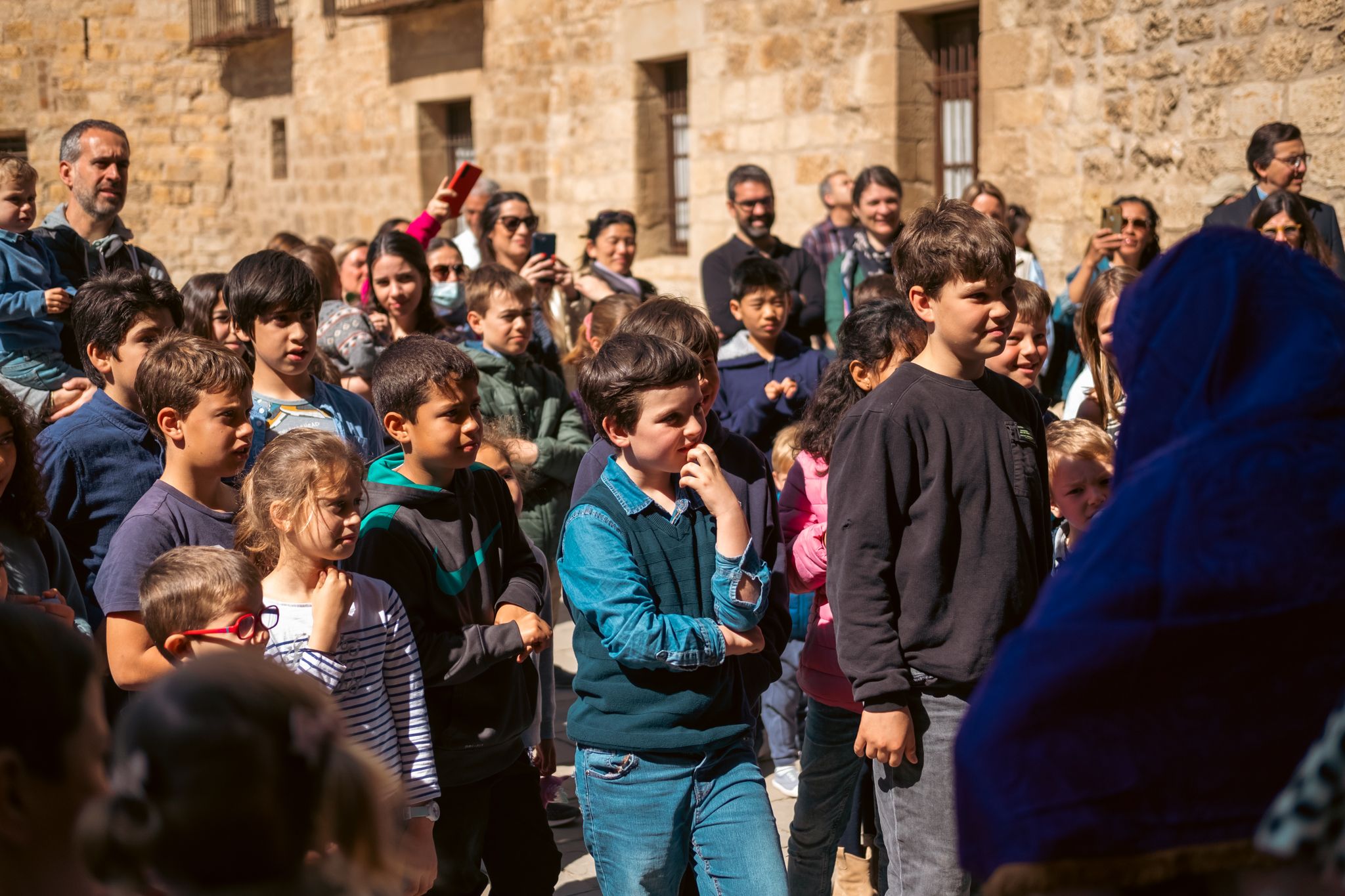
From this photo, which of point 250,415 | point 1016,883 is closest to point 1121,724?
point 1016,883

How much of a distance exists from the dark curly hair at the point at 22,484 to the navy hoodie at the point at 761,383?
2.85 meters

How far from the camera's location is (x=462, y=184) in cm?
721

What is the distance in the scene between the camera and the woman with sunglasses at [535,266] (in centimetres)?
684

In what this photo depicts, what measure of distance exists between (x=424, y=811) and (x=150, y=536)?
0.91 m

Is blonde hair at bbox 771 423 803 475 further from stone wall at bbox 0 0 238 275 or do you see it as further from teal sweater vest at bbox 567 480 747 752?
stone wall at bbox 0 0 238 275

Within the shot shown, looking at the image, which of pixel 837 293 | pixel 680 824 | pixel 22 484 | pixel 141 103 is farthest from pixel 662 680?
pixel 141 103

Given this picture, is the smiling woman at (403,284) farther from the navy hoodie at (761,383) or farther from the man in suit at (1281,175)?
the man in suit at (1281,175)

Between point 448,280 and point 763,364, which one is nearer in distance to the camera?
point 763,364

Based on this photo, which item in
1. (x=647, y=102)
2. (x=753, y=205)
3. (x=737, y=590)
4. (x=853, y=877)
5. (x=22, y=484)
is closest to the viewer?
(x=737, y=590)

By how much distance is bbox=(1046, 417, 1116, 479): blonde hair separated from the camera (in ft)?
12.7

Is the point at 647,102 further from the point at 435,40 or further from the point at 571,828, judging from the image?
the point at 571,828

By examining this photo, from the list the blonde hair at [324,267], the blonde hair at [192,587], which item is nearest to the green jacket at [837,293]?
the blonde hair at [324,267]

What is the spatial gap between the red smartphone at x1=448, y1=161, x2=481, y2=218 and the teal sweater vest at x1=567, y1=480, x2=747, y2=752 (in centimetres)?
449

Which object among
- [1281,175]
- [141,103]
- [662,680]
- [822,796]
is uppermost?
[141,103]
